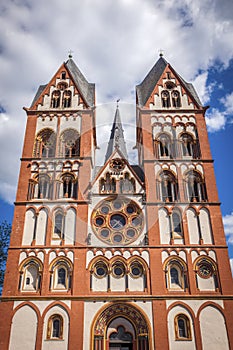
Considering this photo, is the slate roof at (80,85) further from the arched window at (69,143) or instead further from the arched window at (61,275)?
the arched window at (61,275)

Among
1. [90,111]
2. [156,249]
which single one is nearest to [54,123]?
[90,111]

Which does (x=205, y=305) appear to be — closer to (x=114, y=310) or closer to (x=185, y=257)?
(x=185, y=257)

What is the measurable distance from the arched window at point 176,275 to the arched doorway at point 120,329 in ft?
8.81

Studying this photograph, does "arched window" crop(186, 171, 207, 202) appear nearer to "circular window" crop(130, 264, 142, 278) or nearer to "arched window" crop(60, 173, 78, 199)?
"circular window" crop(130, 264, 142, 278)

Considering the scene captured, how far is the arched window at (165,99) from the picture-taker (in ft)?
94.9

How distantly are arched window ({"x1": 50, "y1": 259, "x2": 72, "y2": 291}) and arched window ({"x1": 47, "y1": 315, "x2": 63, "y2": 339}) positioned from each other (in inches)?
65.9

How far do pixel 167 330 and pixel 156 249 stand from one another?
4.71m

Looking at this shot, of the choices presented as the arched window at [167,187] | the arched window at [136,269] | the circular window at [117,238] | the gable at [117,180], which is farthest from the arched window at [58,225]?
the arched window at [167,187]

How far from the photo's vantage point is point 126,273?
21.3 metres

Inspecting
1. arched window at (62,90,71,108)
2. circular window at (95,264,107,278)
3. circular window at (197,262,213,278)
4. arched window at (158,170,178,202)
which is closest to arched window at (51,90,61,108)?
arched window at (62,90,71,108)

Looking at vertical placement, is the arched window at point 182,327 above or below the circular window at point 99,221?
below

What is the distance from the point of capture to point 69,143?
2711 centimetres

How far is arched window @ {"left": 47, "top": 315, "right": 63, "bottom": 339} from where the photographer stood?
19652mm

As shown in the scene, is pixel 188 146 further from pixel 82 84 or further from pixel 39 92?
pixel 39 92
